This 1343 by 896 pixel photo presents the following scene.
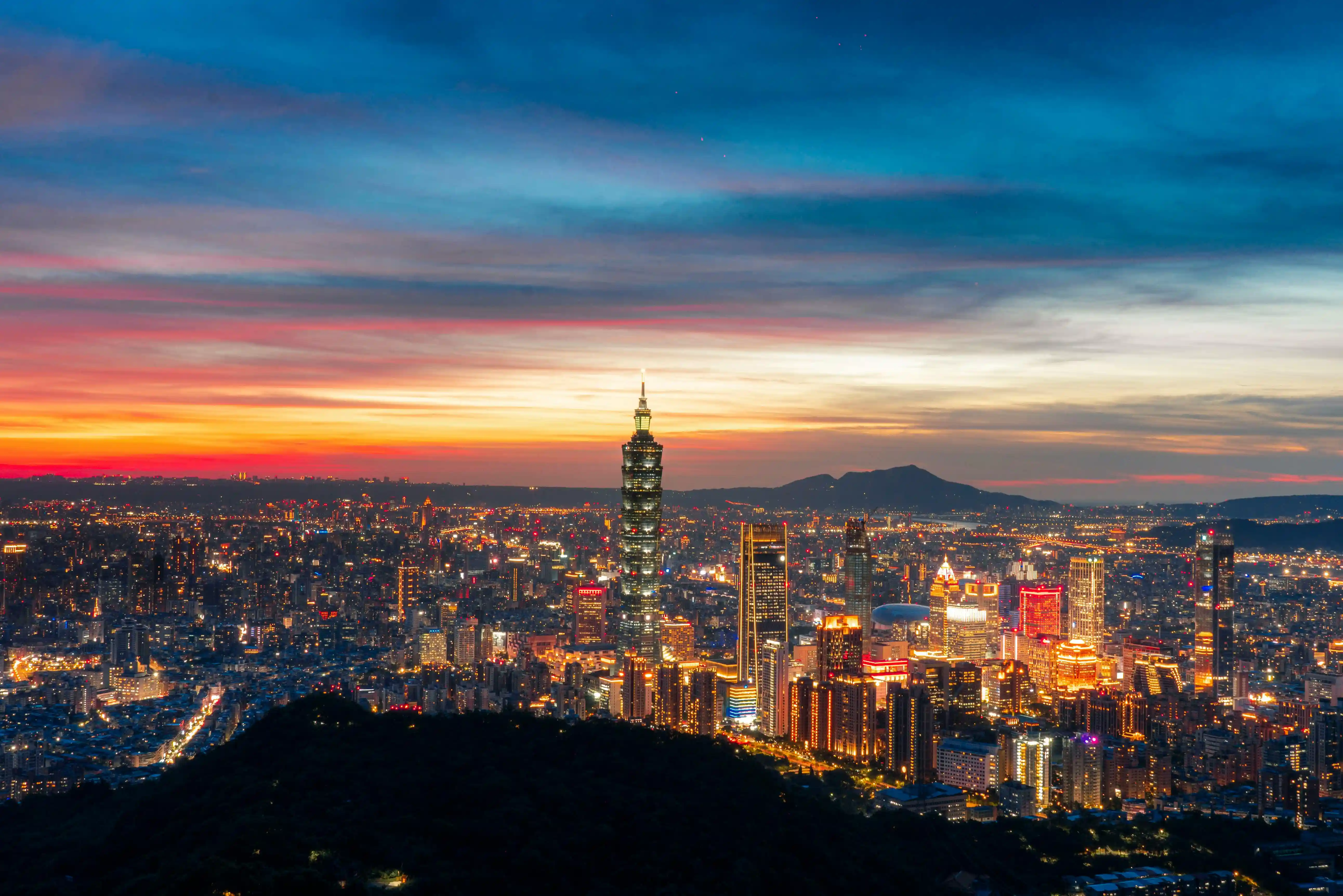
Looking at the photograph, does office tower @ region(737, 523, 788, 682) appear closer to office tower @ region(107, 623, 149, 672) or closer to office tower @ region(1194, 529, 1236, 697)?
office tower @ region(1194, 529, 1236, 697)

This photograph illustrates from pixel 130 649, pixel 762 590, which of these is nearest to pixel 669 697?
pixel 762 590

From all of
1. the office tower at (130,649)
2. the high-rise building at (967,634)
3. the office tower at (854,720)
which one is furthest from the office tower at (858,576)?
the office tower at (130,649)

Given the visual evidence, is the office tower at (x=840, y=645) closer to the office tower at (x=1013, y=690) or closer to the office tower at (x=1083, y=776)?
the office tower at (x=1013, y=690)

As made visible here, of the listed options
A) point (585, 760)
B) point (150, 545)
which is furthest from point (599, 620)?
point (585, 760)

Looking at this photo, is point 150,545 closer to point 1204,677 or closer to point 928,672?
point 928,672

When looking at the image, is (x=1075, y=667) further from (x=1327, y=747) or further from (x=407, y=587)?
(x=407, y=587)

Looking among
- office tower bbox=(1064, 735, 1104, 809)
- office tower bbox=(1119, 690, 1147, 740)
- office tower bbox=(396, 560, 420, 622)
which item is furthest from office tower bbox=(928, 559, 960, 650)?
office tower bbox=(396, 560, 420, 622)
